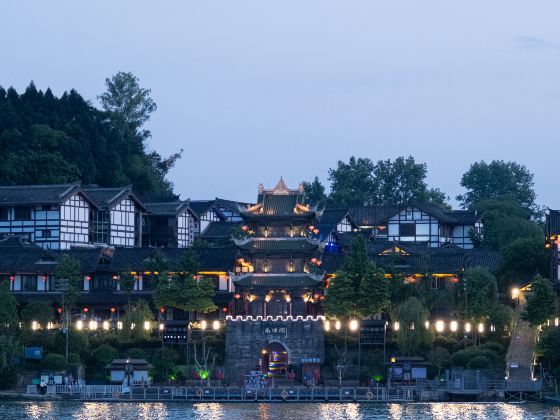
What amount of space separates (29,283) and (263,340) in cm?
2283

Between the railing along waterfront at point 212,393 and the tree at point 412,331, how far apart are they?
18.4 ft

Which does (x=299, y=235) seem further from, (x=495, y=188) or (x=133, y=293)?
(x=495, y=188)

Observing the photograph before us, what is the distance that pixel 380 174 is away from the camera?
598ft

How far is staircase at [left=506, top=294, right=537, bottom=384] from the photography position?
4097 inches

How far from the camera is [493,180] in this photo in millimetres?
192875

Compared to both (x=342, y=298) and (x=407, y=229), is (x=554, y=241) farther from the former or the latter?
(x=407, y=229)

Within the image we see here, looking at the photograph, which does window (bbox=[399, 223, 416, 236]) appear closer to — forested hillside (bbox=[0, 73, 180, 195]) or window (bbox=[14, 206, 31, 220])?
forested hillside (bbox=[0, 73, 180, 195])

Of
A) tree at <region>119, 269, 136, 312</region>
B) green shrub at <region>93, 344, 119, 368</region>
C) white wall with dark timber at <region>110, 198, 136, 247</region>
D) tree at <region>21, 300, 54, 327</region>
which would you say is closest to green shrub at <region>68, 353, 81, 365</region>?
green shrub at <region>93, 344, 119, 368</region>

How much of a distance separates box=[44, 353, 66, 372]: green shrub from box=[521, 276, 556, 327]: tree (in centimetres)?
3470

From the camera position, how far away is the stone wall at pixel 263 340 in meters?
111

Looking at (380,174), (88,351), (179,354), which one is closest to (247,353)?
(179,354)

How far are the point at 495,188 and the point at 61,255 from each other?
84.3 meters

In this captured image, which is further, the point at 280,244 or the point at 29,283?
the point at 29,283

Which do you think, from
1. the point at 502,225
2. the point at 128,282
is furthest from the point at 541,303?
the point at 502,225
